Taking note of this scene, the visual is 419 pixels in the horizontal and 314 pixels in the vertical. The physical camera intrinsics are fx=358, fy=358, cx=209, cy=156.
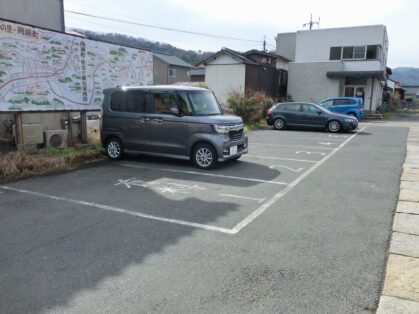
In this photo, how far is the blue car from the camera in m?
21.9

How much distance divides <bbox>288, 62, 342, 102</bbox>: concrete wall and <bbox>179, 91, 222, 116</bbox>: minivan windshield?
21.8 metres

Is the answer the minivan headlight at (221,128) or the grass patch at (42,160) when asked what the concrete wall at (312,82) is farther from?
the grass patch at (42,160)

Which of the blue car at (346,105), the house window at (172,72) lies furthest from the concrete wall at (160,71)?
the blue car at (346,105)

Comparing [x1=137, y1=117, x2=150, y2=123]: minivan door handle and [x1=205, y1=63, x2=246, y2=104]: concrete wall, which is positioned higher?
[x1=205, y1=63, x2=246, y2=104]: concrete wall

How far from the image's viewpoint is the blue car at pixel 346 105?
2191 centimetres

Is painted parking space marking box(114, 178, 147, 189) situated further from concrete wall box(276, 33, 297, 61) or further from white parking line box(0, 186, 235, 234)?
concrete wall box(276, 33, 297, 61)

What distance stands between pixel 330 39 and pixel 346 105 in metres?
10.5

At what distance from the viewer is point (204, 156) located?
8.34 m

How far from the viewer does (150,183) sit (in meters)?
7.13

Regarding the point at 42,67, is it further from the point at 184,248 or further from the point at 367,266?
the point at 367,266

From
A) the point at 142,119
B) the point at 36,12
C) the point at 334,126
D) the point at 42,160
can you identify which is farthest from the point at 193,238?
the point at 334,126

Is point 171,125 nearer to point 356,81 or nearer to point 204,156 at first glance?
point 204,156

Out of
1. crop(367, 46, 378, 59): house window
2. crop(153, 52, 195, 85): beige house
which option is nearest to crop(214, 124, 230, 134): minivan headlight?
crop(367, 46, 378, 59): house window

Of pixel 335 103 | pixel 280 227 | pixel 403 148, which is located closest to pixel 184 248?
pixel 280 227
